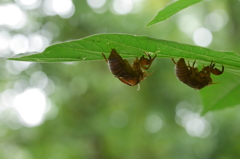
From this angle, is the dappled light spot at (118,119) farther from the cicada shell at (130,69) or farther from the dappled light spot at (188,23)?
the cicada shell at (130,69)

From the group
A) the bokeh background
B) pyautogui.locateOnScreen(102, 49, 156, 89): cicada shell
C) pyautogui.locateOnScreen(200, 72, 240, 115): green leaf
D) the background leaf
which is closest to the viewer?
the background leaf

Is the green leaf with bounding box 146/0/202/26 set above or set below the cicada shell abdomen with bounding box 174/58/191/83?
above

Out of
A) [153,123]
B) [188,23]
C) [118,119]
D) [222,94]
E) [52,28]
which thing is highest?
[52,28]

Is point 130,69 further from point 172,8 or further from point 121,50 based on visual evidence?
point 172,8

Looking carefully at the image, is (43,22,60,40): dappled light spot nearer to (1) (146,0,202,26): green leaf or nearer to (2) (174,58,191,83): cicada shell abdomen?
(2) (174,58,191,83): cicada shell abdomen

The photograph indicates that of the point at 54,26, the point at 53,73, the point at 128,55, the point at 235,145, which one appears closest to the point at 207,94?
the point at 128,55

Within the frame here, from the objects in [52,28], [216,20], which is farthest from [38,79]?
[216,20]

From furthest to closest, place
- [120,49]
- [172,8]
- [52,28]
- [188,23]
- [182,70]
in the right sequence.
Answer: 1. [188,23]
2. [52,28]
3. [182,70]
4. [120,49]
5. [172,8]

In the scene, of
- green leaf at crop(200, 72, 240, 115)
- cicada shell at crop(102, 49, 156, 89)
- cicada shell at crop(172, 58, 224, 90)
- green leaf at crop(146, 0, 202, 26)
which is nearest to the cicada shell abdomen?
cicada shell at crop(172, 58, 224, 90)
